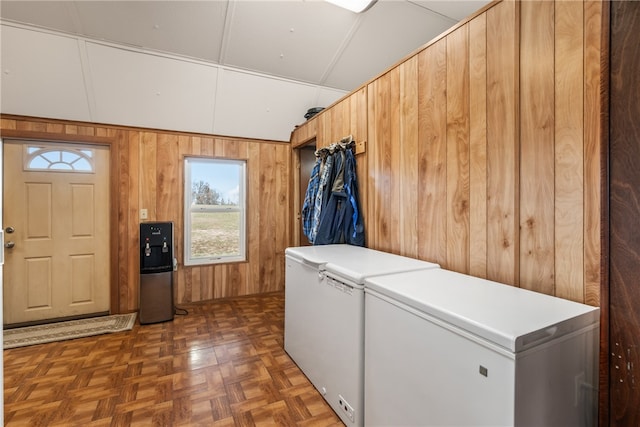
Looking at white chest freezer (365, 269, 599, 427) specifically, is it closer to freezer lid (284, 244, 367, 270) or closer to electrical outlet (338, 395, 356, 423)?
electrical outlet (338, 395, 356, 423)

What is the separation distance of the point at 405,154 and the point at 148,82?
2624mm

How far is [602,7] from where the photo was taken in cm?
102

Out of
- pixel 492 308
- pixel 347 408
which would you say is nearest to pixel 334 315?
pixel 347 408

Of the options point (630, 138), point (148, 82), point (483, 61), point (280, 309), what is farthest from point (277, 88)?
point (630, 138)

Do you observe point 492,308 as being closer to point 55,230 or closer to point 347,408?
point 347,408

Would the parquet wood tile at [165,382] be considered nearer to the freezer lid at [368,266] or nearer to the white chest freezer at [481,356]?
the white chest freezer at [481,356]

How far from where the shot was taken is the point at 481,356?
36.2 inches

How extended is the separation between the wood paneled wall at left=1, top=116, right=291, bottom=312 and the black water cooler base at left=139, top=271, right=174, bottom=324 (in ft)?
1.25

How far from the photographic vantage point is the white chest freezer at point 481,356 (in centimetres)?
87

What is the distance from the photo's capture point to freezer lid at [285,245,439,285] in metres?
1.57

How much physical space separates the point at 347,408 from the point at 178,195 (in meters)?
3.01

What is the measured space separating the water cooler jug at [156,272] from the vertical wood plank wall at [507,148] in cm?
249

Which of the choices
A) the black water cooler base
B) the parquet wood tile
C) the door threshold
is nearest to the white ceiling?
the black water cooler base

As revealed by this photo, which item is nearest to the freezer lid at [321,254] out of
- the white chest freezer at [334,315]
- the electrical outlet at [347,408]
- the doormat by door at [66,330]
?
the white chest freezer at [334,315]
